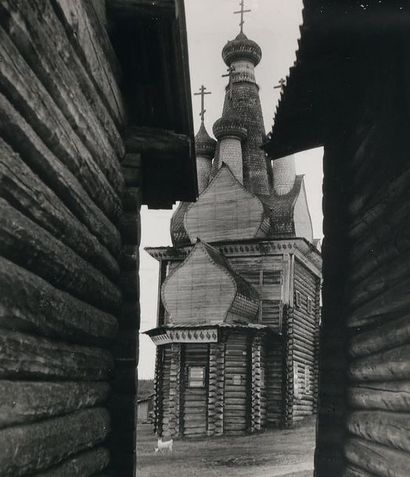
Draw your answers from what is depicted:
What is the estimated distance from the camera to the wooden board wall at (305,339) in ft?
73.5

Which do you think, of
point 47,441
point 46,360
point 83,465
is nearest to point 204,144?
point 83,465

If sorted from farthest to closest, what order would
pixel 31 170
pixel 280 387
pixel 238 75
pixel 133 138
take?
pixel 238 75 → pixel 280 387 → pixel 133 138 → pixel 31 170

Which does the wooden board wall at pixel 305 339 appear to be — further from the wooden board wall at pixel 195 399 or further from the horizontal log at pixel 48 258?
the horizontal log at pixel 48 258

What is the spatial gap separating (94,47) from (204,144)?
27676 mm

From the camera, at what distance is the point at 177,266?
2222 centimetres

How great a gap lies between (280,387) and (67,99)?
62.1 feet

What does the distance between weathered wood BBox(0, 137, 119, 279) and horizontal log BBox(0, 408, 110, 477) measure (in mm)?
1048

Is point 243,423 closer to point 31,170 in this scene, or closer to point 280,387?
point 280,387

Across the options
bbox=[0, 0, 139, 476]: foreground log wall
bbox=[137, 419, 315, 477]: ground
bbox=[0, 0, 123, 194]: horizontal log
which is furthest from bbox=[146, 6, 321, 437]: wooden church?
bbox=[0, 0, 123, 194]: horizontal log

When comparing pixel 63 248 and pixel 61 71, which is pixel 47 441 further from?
pixel 61 71

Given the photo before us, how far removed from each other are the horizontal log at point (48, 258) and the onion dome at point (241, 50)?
3002cm

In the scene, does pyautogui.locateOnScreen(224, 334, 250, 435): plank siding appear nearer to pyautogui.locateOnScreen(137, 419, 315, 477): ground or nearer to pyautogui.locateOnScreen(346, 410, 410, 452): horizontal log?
pyautogui.locateOnScreen(137, 419, 315, 477): ground

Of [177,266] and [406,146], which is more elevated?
[177,266]

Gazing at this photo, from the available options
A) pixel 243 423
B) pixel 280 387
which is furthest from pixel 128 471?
pixel 280 387
